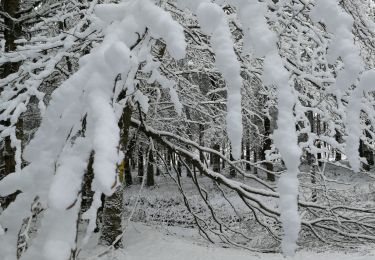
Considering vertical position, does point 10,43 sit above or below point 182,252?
above

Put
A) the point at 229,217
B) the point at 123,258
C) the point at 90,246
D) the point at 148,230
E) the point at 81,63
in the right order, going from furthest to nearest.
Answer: the point at 229,217, the point at 148,230, the point at 90,246, the point at 123,258, the point at 81,63

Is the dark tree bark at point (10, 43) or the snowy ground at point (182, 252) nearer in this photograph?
the dark tree bark at point (10, 43)

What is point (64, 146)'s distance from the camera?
4.24ft

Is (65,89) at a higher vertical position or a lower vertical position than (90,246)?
higher

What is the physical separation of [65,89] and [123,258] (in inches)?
268

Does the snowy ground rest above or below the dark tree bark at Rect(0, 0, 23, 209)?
below

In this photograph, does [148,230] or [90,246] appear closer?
[90,246]

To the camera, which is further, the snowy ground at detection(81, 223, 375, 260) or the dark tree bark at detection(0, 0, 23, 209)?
the snowy ground at detection(81, 223, 375, 260)

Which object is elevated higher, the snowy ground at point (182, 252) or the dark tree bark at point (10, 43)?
the dark tree bark at point (10, 43)

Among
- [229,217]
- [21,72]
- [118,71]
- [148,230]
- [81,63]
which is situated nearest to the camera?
[118,71]

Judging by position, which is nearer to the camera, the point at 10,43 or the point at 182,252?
the point at 10,43

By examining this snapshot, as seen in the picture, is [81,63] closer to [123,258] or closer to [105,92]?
[105,92]

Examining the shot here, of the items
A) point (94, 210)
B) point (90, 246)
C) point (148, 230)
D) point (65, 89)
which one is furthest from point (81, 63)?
point (148, 230)

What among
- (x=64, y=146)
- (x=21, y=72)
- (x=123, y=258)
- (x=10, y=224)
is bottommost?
(x=123, y=258)
